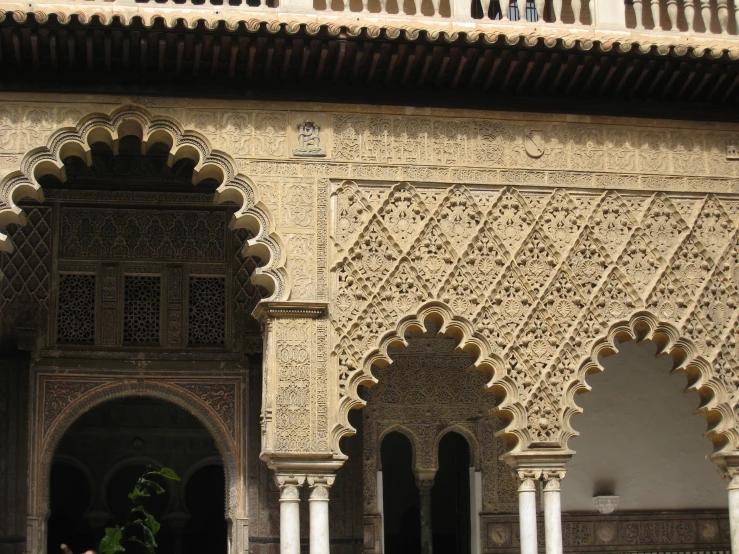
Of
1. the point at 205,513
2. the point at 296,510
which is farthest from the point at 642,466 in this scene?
the point at 205,513

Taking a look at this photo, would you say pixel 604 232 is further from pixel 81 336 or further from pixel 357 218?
pixel 81 336

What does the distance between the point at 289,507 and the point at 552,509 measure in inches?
65.0

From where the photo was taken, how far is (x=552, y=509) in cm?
747

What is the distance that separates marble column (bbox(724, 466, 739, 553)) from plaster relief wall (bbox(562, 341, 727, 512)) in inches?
64.4

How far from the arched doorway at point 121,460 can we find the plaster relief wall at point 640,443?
9.82 feet

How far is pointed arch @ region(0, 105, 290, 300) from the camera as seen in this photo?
285 inches

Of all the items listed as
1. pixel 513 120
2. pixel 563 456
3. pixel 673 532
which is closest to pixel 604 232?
pixel 513 120

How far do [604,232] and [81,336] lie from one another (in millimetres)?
3838

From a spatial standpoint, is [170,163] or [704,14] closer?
[170,163]

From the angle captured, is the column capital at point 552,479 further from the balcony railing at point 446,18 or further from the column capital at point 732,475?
the balcony railing at point 446,18

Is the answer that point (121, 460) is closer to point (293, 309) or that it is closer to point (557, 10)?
point (293, 309)

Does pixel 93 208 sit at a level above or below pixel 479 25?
below

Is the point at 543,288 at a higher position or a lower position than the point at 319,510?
higher

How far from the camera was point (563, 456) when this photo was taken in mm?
7422
